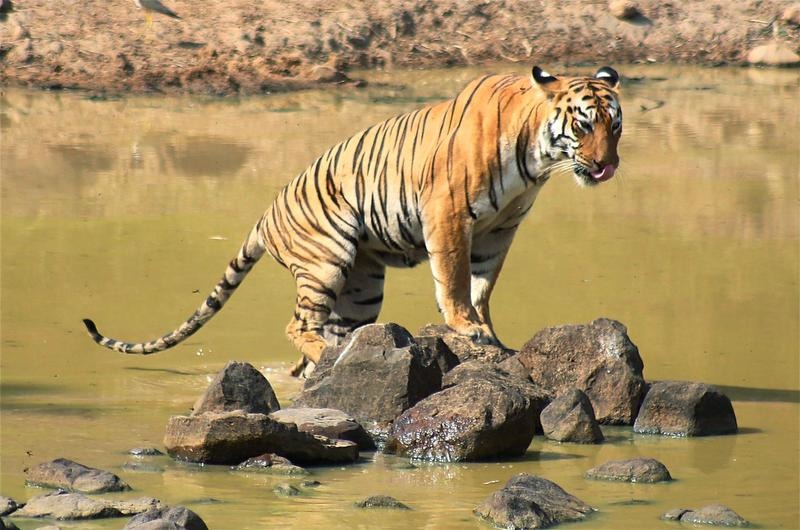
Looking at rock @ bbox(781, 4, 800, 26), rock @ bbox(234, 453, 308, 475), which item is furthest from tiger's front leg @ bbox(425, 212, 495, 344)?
rock @ bbox(781, 4, 800, 26)

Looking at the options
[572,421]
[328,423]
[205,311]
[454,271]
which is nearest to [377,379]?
[328,423]

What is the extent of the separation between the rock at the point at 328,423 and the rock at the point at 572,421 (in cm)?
81

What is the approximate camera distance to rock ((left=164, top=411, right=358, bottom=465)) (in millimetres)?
6723

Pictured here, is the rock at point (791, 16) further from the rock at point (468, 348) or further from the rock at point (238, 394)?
the rock at point (238, 394)

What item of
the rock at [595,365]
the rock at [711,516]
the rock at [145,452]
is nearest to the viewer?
the rock at [711,516]

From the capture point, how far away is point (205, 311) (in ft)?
29.7

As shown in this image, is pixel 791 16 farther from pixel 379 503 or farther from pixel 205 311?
pixel 379 503

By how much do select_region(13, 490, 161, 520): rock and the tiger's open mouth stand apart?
3249mm

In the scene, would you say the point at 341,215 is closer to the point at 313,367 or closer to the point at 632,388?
the point at 313,367

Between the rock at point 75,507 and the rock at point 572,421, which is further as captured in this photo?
the rock at point 572,421

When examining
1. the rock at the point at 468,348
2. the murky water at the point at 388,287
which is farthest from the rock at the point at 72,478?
the rock at the point at 468,348

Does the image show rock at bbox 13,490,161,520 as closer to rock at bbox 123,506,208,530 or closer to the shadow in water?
A: rock at bbox 123,506,208,530

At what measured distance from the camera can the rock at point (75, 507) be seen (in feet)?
18.8

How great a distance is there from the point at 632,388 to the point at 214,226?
564 cm
